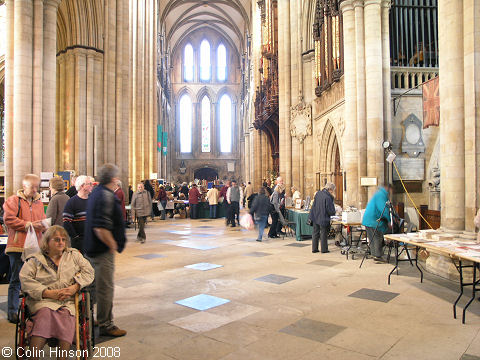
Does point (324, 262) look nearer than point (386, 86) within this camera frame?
Yes

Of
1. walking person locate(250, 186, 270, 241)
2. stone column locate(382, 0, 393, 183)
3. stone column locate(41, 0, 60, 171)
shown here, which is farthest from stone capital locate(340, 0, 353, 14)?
stone column locate(41, 0, 60, 171)

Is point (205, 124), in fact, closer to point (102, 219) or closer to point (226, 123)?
point (226, 123)

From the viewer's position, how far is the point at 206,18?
131ft

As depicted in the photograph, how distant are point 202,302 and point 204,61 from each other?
40.2 m

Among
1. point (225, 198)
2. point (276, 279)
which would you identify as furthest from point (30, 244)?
point (225, 198)

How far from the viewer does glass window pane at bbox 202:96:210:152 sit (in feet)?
138

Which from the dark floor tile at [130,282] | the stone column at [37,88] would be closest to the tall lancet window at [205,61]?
the stone column at [37,88]

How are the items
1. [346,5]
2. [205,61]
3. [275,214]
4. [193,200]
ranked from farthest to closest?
1. [205,61]
2. [193,200]
3. [275,214]
4. [346,5]

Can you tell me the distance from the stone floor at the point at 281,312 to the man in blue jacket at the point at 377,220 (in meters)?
0.34

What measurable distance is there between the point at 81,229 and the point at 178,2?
33.5 meters

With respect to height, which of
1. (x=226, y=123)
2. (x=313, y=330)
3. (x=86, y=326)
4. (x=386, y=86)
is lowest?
(x=313, y=330)

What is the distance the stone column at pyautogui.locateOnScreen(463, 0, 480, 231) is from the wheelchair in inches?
202

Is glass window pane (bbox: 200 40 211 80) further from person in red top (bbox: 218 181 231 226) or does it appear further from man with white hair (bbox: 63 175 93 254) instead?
man with white hair (bbox: 63 175 93 254)

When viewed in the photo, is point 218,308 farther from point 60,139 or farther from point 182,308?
point 60,139
